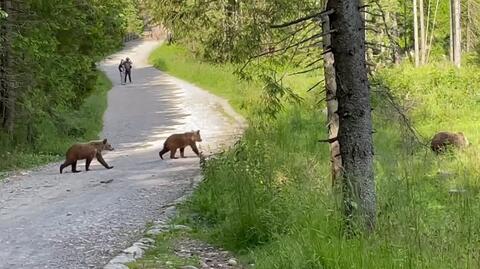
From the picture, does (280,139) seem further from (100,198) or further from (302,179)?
(302,179)

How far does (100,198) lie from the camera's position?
34.7 ft

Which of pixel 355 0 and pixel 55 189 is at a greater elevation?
pixel 355 0

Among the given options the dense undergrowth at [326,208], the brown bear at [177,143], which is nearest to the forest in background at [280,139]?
the dense undergrowth at [326,208]

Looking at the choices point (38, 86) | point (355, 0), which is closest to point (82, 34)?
point (38, 86)

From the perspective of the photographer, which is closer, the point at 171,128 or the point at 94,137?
the point at 94,137

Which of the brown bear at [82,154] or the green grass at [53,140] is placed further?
the green grass at [53,140]

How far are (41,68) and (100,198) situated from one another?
7.72 m

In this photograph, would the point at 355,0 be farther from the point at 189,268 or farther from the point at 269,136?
the point at 269,136

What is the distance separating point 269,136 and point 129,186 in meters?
2.83

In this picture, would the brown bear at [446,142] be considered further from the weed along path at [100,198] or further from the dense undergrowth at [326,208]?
the weed along path at [100,198]

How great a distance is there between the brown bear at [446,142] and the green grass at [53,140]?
30.2 ft

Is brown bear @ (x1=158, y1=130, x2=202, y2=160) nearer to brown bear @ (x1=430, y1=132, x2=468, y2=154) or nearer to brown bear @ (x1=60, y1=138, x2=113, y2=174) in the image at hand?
brown bear @ (x1=60, y1=138, x2=113, y2=174)

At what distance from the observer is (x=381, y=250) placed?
496 cm

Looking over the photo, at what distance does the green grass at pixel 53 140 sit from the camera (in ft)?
51.0
